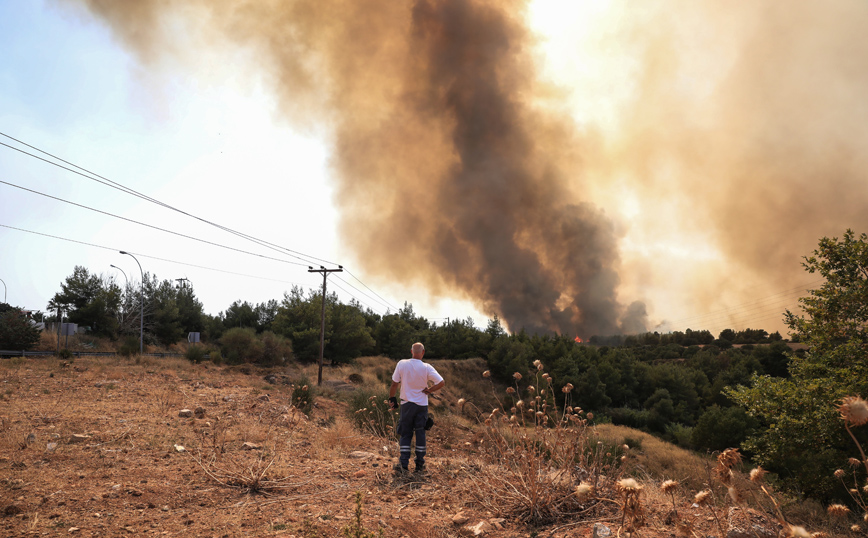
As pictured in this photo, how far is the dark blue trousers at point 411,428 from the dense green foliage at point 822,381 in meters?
15.5

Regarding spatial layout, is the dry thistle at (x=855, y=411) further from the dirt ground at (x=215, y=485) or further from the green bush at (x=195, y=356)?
the green bush at (x=195, y=356)

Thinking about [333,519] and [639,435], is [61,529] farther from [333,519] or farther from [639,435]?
[639,435]

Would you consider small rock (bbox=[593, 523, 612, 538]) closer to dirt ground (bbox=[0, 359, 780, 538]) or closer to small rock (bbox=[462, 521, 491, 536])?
dirt ground (bbox=[0, 359, 780, 538])

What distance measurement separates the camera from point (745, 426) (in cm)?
3978

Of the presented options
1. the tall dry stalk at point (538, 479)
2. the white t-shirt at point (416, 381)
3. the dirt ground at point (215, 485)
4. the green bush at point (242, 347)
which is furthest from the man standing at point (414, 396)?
the green bush at point (242, 347)

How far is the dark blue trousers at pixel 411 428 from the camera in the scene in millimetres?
7340

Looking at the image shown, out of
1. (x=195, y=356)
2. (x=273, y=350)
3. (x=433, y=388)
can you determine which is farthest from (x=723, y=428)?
(x=195, y=356)

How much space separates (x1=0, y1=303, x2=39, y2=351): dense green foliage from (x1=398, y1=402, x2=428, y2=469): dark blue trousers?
132ft

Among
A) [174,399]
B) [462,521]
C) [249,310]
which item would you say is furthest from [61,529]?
[249,310]

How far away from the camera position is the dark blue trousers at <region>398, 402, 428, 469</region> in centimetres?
734

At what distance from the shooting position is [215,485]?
637 cm

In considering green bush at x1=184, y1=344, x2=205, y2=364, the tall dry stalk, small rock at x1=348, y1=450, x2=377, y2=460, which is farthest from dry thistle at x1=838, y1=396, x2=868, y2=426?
green bush at x1=184, y1=344, x2=205, y2=364

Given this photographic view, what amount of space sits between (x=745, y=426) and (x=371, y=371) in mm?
33715

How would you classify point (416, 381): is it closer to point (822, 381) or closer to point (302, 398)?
point (302, 398)
